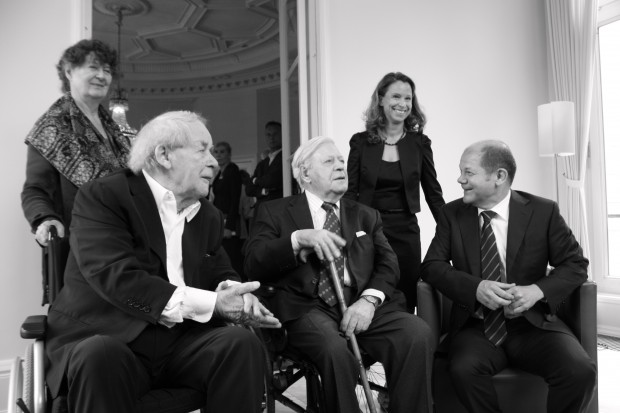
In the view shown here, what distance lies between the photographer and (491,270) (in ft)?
7.75

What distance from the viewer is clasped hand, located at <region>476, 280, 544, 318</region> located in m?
2.20

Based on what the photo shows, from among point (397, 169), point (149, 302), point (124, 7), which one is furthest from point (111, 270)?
point (124, 7)

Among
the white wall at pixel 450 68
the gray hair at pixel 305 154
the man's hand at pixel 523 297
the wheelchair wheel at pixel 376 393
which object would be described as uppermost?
the white wall at pixel 450 68

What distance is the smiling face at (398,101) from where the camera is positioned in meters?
3.04

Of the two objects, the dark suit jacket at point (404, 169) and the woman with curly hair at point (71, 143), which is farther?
the dark suit jacket at point (404, 169)

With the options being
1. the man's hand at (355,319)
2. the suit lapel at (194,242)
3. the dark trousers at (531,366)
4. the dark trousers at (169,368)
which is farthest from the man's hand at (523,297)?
the suit lapel at (194,242)

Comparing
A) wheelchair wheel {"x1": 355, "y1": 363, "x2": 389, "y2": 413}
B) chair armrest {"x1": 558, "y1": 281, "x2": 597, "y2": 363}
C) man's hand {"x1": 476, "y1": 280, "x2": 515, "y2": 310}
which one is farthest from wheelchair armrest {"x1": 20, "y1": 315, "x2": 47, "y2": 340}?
chair armrest {"x1": 558, "y1": 281, "x2": 597, "y2": 363}

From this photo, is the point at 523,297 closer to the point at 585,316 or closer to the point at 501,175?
the point at 585,316

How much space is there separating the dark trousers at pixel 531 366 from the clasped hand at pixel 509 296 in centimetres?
13

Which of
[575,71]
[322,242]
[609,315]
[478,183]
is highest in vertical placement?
[575,71]

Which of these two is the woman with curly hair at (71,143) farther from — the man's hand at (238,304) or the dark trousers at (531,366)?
the dark trousers at (531,366)

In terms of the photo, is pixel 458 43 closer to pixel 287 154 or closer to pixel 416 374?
pixel 287 154

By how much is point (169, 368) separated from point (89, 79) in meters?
1.36

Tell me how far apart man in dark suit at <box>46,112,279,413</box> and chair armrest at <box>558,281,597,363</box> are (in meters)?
1.26
